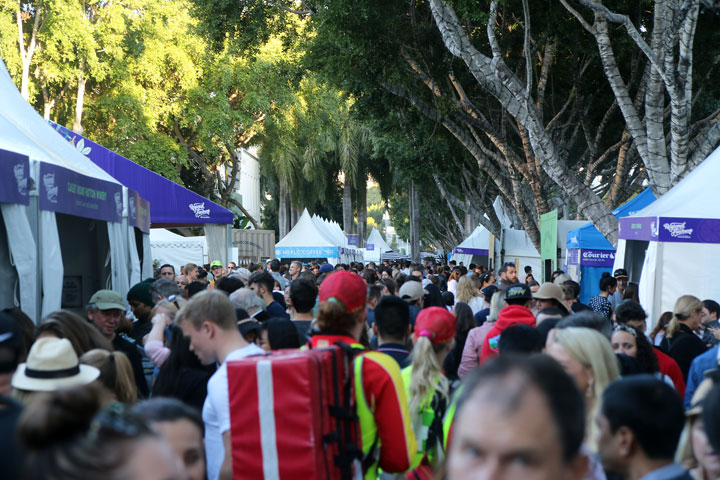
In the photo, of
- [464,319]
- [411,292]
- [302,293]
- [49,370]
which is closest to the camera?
[49,370]

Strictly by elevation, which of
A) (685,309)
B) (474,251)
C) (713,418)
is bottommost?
(474,251)

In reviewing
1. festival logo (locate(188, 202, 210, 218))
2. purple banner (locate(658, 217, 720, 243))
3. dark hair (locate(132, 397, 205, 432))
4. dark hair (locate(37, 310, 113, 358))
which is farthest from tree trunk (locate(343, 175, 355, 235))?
dark hair (locate(132, 397, 205, 432))

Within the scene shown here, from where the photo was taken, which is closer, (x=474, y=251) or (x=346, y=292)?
(x=346, y=292)

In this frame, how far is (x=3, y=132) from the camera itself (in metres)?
9.64

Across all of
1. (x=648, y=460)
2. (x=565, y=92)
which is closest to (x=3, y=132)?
(x=648, y=460)

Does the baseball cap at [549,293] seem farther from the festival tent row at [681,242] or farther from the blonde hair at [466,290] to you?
the festival tent row at [681,242]

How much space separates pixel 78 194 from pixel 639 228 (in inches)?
318

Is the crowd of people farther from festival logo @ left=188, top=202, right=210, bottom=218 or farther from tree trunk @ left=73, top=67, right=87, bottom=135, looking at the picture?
tree trunk @ left=73, top=67, right=87, bottom=135

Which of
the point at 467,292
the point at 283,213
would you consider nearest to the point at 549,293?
the point at 467,292

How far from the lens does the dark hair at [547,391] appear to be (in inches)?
66.7

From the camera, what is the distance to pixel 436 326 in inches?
184

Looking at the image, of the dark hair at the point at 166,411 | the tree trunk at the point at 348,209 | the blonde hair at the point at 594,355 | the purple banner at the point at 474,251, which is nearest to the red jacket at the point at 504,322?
the blonde hair at the point at 594,355

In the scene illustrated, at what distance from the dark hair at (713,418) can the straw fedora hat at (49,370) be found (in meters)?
2.66

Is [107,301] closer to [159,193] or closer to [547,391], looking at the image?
[547,391]
